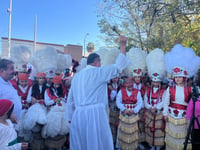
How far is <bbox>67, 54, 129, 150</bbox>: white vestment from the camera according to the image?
2.99 meters

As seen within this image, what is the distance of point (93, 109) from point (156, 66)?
2.48 meters

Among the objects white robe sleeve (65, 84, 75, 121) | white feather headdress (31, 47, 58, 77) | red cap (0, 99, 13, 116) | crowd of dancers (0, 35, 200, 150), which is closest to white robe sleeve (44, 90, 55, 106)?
crowd of dancers (0, 35, 200, 150)

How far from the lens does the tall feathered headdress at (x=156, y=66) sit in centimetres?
477

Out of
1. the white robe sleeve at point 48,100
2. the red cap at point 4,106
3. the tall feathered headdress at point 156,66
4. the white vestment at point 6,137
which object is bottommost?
the white vestment at point 6,137

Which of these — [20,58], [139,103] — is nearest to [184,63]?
[139,103]

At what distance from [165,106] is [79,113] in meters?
2.17

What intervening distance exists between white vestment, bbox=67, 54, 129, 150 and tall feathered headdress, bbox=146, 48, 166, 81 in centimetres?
198

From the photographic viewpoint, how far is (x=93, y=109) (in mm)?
3061

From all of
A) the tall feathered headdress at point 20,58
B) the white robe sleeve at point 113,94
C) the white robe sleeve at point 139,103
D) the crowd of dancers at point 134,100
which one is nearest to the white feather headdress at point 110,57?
the crowd of dancers at point 134,100

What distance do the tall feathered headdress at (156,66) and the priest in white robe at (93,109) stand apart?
197cm

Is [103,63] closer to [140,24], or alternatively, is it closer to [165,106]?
[165,106]

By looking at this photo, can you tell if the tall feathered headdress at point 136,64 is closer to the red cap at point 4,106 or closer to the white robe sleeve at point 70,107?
the white robe sleeve at point 70,107

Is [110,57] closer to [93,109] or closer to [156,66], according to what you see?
[156,66]

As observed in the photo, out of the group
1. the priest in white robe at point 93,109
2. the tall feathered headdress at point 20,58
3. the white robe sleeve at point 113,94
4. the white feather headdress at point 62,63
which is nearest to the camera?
the priest in white robe at point 93,109
